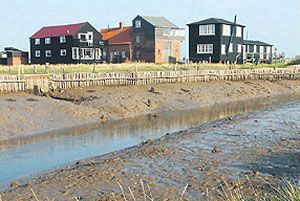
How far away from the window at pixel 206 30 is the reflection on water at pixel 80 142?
130 feet

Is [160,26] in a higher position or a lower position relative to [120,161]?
higher

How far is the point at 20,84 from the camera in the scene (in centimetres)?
2898

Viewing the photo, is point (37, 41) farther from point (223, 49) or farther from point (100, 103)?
point (100, 103)

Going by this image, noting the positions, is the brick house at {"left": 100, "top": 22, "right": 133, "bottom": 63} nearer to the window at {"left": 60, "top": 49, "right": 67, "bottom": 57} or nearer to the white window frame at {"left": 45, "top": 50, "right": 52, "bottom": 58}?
the window at {"left": 60, "top": 49, "right": 67, "bottom": 57}

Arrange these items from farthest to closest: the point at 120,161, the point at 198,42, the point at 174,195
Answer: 1. the point at 198,42
2. the point at 120,161
3. the point at 174,195

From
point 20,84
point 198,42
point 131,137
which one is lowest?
point 131,137

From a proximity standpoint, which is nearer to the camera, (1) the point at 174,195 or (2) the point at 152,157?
(1) the point at 174,195

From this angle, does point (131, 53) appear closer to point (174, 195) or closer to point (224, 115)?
point (224, 115)

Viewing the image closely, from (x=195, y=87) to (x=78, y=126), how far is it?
17396 millimetres

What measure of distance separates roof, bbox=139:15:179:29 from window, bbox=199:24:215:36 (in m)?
12.0

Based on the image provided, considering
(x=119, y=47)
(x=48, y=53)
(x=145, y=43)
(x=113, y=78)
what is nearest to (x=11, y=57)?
(x=48, y=53)

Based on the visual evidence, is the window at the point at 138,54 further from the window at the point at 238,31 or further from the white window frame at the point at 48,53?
the window at the point at 238,31

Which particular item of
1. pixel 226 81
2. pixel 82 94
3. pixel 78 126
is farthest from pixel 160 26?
pixel 78 126

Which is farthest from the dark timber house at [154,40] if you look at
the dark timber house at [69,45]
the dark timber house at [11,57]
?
the dark timber house at [11,57]
